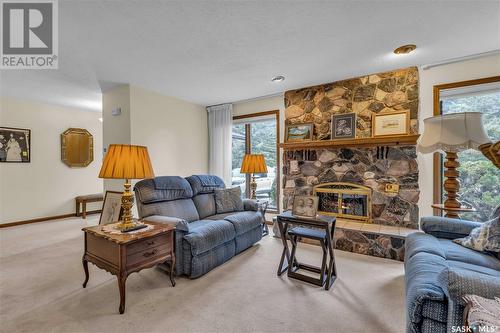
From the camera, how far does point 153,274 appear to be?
2602 mm

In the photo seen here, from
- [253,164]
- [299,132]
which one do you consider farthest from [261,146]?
[253,164]

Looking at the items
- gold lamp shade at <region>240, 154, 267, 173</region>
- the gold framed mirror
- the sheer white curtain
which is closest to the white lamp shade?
gold lamp shade at <region>240, 154, 267, 173</region>

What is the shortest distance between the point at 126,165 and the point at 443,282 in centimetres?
230

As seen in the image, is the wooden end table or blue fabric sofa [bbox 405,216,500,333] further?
the wooden end table

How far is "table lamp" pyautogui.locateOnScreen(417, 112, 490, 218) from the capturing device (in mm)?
2320

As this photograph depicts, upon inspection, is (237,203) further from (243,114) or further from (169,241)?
(243,114)

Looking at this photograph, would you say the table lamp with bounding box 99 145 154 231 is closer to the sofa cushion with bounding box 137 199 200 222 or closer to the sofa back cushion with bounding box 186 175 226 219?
the sofa cushion with bounding box 137 199 200 222

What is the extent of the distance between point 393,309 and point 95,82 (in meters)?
4.62

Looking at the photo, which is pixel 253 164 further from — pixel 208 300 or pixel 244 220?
pixel 208 300

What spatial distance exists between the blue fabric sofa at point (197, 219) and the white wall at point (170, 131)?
1068 mm

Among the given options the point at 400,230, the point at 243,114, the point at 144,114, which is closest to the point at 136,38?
the point at 144,114

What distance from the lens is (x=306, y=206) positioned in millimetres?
2557

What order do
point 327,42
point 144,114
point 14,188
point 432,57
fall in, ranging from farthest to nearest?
point 14,188
point 144,114
point 432,57
point 327,42

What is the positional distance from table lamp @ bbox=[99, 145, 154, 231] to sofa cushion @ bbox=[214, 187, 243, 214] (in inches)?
59.0
